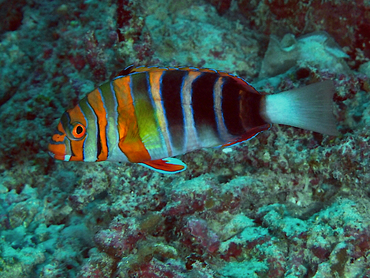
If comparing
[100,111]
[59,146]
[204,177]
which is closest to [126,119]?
[100,111]

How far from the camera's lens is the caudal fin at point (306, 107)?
233 cm

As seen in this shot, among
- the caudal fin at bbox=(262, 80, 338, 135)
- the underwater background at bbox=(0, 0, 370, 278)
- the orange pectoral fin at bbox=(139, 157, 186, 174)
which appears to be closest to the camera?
the caudal fin at bbox=(262, 80, 338, 135)

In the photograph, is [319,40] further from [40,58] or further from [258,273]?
[40,58]

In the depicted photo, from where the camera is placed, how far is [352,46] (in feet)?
16.2

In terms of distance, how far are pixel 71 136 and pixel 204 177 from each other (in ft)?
5.23

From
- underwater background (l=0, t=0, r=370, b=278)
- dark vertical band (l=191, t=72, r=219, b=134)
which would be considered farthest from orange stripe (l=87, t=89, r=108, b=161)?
underwater background (l=0, t=0, r=370, b=278)

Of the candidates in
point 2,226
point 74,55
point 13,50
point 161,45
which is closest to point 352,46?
point 161,45

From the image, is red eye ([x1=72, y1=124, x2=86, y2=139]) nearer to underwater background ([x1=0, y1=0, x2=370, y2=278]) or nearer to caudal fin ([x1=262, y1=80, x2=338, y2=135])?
underwater background ([x1=0, y1=0, x2=370, y2=278])

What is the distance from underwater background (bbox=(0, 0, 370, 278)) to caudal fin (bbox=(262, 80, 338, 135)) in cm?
123

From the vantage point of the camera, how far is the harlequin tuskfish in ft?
7.76

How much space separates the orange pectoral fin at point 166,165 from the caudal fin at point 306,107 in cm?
82

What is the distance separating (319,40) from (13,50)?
5.93 m

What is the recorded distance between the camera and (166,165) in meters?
2.56

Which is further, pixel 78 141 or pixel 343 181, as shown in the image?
pixel 343 181
